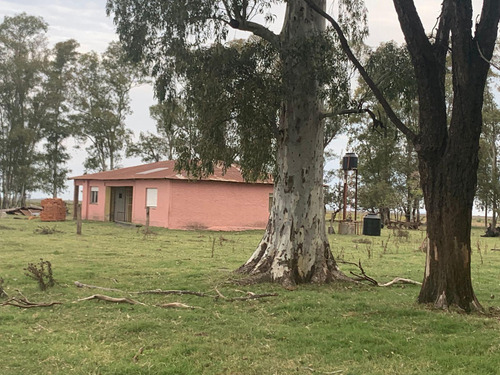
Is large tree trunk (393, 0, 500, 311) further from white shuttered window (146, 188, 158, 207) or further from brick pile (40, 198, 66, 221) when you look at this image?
brick pile (40, 198, 66, 221)

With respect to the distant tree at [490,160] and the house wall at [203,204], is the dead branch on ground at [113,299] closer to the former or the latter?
the house wall at [203,204]

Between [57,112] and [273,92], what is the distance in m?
42.2

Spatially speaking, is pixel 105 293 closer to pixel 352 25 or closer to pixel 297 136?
pixel 297 136

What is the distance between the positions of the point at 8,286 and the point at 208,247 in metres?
8.62

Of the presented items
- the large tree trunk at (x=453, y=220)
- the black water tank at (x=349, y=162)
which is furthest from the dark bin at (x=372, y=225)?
the large tree trunk at (x=453, y=220)

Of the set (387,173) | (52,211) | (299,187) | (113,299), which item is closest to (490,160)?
(387,173)

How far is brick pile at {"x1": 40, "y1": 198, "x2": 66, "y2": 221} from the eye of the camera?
2947 cm

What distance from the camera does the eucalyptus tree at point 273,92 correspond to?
859 cm

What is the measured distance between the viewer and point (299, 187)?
901 cm

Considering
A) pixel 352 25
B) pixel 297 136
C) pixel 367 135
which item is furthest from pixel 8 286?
pixel 367 135

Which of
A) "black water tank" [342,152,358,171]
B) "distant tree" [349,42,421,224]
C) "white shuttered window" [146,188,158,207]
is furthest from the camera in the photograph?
"distant tree" [349,42,421,224]

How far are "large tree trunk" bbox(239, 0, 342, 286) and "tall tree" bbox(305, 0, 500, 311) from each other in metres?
2.47

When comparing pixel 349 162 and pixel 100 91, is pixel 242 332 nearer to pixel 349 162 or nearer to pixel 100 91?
pixel 349 162

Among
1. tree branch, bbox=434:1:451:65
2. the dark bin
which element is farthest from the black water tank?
tree branch, bbox=434:1:451:65
